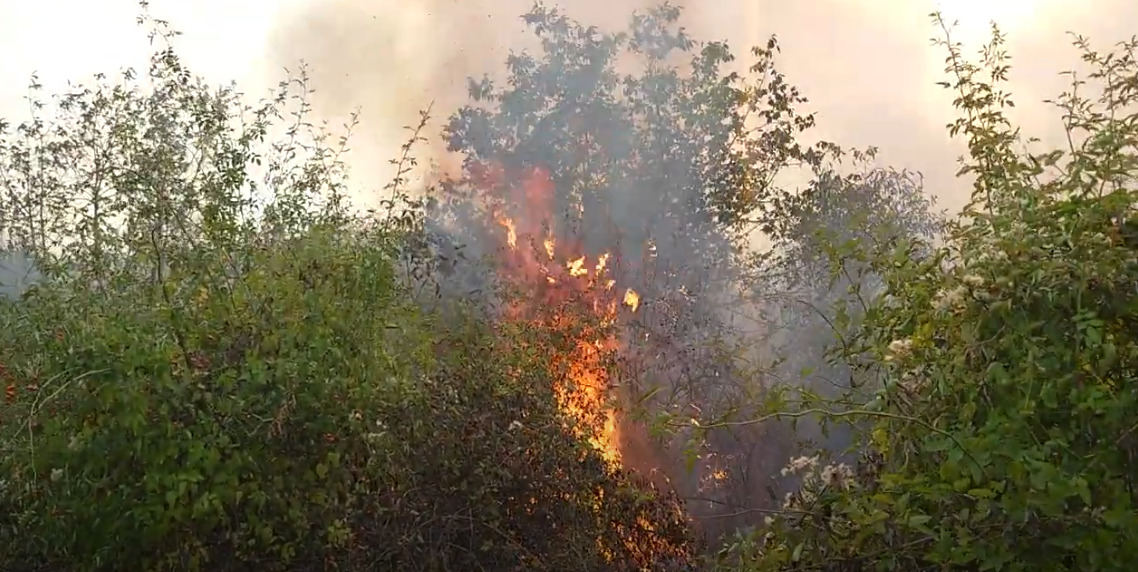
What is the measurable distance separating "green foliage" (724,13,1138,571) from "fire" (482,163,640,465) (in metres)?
2.70

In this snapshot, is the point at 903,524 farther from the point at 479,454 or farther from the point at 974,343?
the point at 479,454

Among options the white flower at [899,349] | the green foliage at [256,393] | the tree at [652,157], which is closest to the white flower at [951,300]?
the white flower at [899,349]

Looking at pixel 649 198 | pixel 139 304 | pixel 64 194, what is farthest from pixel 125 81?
pixel 649 198

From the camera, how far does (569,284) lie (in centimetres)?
852

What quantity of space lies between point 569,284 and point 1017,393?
6260 millimetres

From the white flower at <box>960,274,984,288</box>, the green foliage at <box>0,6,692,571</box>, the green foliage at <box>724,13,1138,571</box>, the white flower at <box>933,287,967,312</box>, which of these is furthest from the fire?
the white flower at <box>960,274,984,288</box>

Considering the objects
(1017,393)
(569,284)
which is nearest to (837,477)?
(1017,393)

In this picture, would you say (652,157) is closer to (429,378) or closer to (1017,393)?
(429,378)

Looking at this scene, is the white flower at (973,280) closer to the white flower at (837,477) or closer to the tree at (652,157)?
the white flower at (837,477)

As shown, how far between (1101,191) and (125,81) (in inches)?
167

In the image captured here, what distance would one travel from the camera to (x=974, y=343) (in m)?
2.38

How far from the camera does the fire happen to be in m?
6.38

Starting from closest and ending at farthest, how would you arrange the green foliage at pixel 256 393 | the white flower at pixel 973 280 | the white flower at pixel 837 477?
the white flower at pixel 973 280, the white flower at pixel 837 477, the green foliage at pixel 256 393

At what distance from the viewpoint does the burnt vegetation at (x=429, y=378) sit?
7.63 ft
